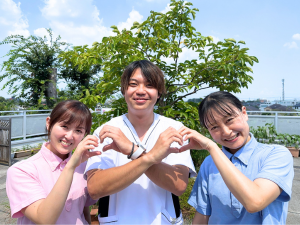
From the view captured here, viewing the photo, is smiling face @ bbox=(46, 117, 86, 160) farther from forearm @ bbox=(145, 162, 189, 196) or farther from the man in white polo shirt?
forearm @ bbox=(145, 162, 189, 196)

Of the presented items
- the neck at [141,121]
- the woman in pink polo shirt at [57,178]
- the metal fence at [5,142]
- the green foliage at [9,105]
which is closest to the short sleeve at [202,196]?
the neck at [141,121]

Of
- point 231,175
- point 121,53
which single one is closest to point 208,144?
point 231,175

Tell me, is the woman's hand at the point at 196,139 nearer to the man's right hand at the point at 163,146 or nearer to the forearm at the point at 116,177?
the man's right hand at the point at 163,146

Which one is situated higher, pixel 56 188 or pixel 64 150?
pixel 64 150

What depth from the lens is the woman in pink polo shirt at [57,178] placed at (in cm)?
118

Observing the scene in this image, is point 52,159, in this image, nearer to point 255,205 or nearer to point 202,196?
point 202,196

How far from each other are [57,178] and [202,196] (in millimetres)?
914

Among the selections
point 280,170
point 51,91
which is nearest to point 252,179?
point 280,170

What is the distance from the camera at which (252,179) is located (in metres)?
1.24

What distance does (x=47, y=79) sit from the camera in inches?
428

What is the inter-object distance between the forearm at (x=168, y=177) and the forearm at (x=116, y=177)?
90 mm

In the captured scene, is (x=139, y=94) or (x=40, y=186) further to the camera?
(x=139, y=94)

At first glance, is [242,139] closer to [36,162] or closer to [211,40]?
[36,162]

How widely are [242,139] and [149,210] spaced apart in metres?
0.68
